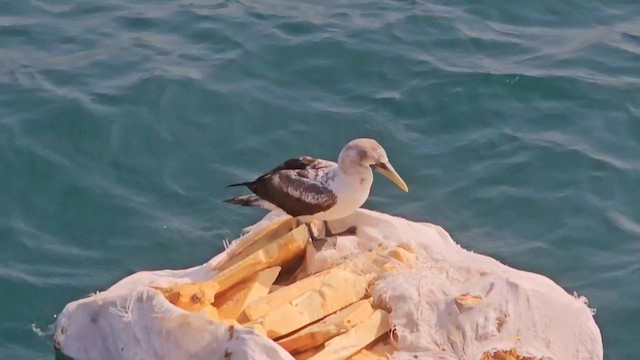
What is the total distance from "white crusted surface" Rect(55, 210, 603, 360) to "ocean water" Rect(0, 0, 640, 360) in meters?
1.11

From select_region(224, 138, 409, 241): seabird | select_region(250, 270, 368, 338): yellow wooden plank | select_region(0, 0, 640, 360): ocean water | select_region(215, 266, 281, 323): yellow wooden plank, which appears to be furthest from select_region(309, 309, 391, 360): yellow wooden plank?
select_region(0, 0, 640, 360): ocean water

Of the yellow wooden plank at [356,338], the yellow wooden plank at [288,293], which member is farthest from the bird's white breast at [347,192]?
the yellow wooden plank at [356,338]

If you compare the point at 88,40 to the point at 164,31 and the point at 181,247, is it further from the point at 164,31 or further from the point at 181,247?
the point at 181,247

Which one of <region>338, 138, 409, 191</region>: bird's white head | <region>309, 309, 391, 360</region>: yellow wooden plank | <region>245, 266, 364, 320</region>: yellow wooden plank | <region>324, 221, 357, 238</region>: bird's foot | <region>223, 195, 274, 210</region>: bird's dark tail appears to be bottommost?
<region>223, 195, 274, 210</region>: bird's dark tail

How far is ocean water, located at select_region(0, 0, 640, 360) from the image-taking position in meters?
8.48

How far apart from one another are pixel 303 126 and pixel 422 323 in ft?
13.0

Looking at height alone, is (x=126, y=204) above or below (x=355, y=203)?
below

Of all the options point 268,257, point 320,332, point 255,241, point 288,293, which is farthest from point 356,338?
point 255,241

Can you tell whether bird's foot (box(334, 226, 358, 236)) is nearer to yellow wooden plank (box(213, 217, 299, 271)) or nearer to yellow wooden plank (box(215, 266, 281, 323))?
yellow wooden plank (box(213, 217, 299, 271))

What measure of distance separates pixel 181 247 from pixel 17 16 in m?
4.35

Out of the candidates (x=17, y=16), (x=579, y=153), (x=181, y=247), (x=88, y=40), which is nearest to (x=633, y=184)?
(x=579, y=153)

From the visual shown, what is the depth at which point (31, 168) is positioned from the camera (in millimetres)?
9266

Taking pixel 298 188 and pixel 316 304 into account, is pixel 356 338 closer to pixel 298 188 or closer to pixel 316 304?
pixel 316 304

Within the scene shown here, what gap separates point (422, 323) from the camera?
6242 millimetres
